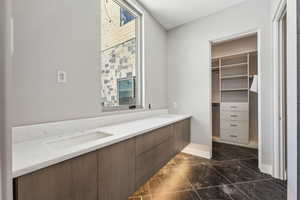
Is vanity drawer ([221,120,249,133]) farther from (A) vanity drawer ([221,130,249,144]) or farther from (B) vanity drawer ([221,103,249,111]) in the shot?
(B) vanity drawer ([221,103,249,111])

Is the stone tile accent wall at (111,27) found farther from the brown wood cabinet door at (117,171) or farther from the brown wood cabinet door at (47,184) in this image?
the brown wood cabinet door at (47,184)

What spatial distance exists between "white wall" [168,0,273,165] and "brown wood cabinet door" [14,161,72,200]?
2492 mm

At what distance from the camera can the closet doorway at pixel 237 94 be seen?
3.28 m

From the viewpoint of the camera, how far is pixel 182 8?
8.23ft

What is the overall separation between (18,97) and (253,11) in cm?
329

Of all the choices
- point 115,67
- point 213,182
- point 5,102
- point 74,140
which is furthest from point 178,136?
point 5,102

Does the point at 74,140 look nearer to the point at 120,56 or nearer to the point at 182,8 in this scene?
the point at 120,56

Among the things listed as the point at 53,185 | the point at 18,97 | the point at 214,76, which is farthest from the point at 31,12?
the point at 214,76

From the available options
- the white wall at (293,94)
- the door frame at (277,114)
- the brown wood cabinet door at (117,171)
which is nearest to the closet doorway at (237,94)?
the door frame at (277,114)

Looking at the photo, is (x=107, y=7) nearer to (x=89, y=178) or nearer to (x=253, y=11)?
(x=89, y=178)

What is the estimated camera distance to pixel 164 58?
3.18 meters

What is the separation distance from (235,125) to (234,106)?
1.50 feet

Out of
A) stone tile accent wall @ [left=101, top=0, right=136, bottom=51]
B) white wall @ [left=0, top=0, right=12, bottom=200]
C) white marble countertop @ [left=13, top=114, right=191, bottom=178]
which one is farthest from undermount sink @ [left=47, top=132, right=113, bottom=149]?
stone tile accent wall @ [left=101, top=0, right=136, bottom=51]

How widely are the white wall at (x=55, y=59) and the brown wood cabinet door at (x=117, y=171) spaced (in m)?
0.62
